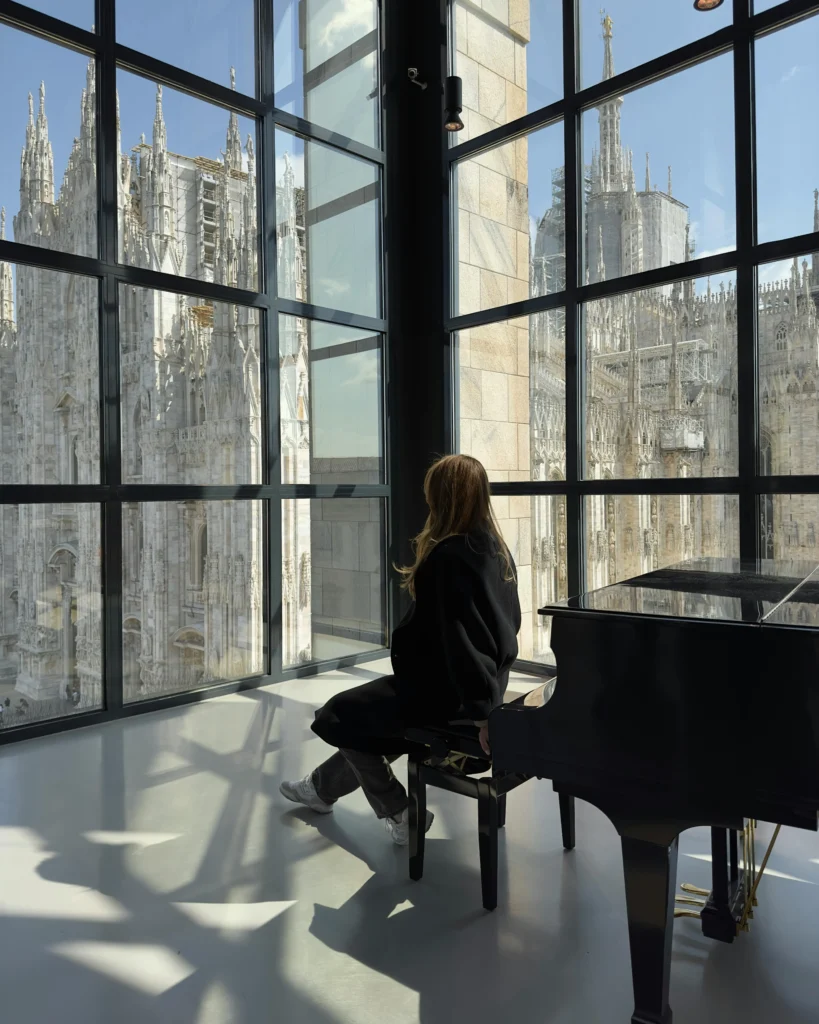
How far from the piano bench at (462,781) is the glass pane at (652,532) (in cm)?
204

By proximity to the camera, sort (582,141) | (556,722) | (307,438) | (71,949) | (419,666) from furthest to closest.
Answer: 1. (307,438)
2. (582,141)
3. (419,666)
4. (71,949)
5. (556,722)

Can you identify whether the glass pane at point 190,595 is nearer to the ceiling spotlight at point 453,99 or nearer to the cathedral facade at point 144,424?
the cathedral facade at point 144,424

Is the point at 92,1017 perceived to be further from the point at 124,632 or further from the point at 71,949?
the point at 124,632

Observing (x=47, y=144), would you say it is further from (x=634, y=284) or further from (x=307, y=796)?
(x=307, y=796)

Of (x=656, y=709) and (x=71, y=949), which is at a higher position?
(x=656, y=709)

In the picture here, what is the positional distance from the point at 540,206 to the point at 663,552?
7.90 ft

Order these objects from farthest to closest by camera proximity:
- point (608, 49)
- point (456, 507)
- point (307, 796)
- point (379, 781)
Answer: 1. point (608, 49)
2. point (307, 796)
3. point (379, 781)
4. point (456, 507)

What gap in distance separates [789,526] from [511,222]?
2.72 meters

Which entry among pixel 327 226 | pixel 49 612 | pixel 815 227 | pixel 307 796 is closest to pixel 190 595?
pixel 49 612

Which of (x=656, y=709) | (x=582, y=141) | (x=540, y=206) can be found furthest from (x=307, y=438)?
(x=656, y=709)

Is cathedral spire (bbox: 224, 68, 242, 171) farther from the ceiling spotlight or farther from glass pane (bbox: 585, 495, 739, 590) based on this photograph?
glass pane (bbox: 585, 495, 739, 590)

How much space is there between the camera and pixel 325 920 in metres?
2.19

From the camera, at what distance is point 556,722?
1.70m

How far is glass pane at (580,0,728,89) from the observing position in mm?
4203
